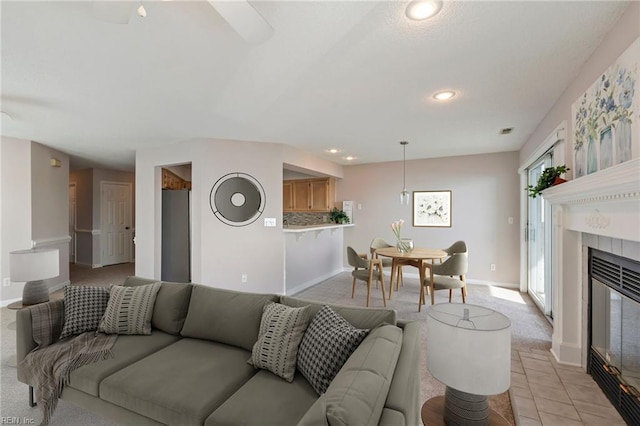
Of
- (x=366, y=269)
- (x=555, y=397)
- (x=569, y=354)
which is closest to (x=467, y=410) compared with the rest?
(x=555, y=397)

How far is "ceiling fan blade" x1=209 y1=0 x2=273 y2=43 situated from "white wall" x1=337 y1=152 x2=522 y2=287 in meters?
4.89

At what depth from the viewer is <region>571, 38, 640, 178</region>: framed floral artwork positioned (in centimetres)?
149

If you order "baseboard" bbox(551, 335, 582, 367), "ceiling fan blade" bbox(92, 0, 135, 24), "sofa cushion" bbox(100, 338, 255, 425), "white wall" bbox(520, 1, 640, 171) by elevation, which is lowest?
"baseboard" bbox(551, 335, 582, 367)

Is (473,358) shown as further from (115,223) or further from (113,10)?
(115,223)

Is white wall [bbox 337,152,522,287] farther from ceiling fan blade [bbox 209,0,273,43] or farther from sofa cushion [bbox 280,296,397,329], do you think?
ceiling fan blade [bbox 209,0,273,43]

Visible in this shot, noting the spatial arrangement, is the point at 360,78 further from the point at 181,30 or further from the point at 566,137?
the point at 566,137

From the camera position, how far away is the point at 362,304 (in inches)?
163

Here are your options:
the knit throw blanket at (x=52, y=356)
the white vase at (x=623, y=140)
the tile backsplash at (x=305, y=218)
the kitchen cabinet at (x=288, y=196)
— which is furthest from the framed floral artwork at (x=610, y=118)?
the kitchen cabinet at (x=288, y=196)

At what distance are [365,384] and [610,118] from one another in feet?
6.78

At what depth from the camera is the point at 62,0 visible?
143 centimetres

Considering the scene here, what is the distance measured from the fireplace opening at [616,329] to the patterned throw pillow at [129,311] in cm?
306

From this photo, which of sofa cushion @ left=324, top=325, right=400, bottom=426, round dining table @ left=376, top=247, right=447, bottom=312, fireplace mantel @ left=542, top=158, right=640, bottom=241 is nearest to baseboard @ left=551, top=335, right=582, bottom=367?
fireplace mantel @ left=542, top=158, right=640, bottom=241

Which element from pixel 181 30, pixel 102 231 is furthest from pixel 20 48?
pixel 102 231

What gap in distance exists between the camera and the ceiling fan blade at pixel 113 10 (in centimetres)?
113
